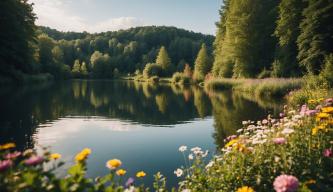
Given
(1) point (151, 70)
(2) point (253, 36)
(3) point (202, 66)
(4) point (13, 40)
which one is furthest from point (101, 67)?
(2) point (253, 36)

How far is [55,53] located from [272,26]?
6766 cm

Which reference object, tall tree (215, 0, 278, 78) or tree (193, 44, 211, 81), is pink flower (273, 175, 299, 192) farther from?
tree (193, 44, 211, 81)

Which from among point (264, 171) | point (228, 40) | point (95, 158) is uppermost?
point (228, 40)

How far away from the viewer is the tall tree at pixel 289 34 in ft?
106

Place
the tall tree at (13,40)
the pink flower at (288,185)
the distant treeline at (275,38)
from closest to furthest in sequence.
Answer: the pink flower at (288,185), the distant treeline at (275,38), the tall tree at (13,40)

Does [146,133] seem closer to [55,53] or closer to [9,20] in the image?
[9,20]

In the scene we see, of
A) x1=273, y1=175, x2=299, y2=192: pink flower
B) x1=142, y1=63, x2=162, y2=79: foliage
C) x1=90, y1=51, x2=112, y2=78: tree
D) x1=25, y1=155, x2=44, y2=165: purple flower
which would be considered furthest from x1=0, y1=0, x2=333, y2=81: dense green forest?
x1=90, y1=51, x2=112, y2=78: tree

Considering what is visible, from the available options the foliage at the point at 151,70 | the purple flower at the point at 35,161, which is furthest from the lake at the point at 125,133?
the foliage at the point at 151,70

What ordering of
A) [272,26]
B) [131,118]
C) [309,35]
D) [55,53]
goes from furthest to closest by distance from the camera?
[55,53]
[272,26]
[309,35]
[131,118]

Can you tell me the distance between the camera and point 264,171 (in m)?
5.11

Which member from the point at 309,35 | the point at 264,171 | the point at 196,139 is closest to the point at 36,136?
the point at 196,139

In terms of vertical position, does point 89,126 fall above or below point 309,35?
below

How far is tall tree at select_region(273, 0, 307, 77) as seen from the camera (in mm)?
32275

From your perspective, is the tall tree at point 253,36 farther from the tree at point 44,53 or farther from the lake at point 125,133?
the tree at point 44,53
